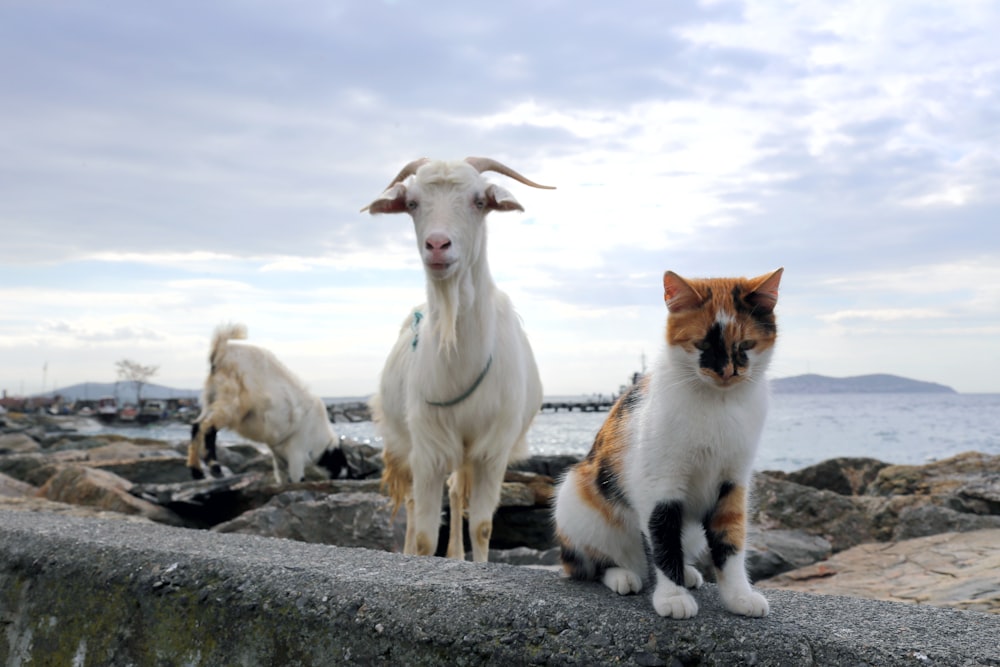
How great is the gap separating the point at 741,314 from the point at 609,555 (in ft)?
3.04

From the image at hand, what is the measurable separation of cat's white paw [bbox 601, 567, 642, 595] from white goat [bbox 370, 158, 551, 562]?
1604 millimetres

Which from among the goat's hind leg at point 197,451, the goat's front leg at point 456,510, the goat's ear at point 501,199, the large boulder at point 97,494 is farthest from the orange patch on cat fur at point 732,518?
the goat's hind leg at point 197,451

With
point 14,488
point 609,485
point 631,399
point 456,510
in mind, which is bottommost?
point 14,488

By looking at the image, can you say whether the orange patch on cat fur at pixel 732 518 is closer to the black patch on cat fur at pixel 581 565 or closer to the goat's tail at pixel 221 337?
the black patch on cat fur at pixel 581 565

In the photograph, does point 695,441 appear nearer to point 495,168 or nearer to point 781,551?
point 495,168

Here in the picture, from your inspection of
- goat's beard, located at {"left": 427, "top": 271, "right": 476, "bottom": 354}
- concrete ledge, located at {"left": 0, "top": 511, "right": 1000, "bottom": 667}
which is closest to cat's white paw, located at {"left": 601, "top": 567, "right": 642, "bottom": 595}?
concrete ledge, located at {"left": 0, "top": 511, "right": 1000, "bottom": 667}

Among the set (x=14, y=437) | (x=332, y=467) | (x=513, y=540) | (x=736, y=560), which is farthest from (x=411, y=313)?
(x=14, y=437)

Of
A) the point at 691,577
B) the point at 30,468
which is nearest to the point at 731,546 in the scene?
the point at 691,577

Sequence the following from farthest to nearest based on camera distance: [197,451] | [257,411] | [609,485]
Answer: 1. [197,451]
2. [257,411]
3. [609,485]

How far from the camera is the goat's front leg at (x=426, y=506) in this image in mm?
4312

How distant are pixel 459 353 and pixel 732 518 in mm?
2007

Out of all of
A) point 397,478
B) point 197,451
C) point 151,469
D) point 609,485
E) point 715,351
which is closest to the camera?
point 715,351

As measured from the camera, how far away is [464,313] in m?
4.09

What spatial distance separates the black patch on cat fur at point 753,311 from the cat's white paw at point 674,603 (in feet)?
2.59
